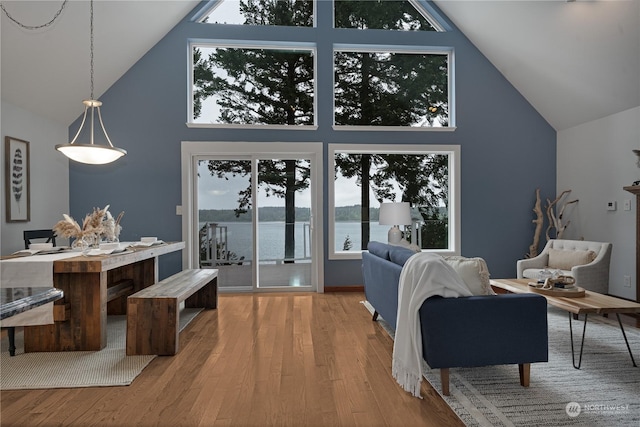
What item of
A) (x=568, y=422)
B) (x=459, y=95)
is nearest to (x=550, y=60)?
(x=459, y=95)

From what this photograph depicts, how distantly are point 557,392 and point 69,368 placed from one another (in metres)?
3.27

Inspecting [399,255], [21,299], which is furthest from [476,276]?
[21,299]

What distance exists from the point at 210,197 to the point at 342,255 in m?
2.08

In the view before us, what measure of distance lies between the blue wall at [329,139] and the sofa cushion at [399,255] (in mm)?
2333

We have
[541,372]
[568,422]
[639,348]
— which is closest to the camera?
[568,422]

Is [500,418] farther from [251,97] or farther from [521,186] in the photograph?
[251,97]

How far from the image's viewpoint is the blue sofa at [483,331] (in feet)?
7.54

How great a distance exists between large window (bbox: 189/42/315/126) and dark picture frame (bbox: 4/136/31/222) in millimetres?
2054

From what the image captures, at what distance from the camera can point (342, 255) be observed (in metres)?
5.52

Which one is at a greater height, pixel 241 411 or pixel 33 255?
pixel 33 255

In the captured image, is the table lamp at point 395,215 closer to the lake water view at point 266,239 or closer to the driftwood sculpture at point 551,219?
the lake water view at point 266,239

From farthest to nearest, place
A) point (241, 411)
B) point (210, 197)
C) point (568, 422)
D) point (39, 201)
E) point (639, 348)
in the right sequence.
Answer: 1. point (210, 197)
2. point (39, 201)
3. point (639, 348)
4. point (241, 411)
5. point (568, 422)

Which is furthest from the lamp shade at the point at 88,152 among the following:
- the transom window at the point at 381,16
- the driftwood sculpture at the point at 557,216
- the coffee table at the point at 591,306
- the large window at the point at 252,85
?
the driftwood sculpture at the point at 557,216

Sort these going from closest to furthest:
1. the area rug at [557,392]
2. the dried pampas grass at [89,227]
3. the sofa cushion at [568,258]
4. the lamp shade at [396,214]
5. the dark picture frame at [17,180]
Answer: the area rug at [557,392]
the dried pampas grass at [89,227]
the dark picture frame at [17,180]
the sofa cushion at [568,258]
the lamp shade at [396,214]
